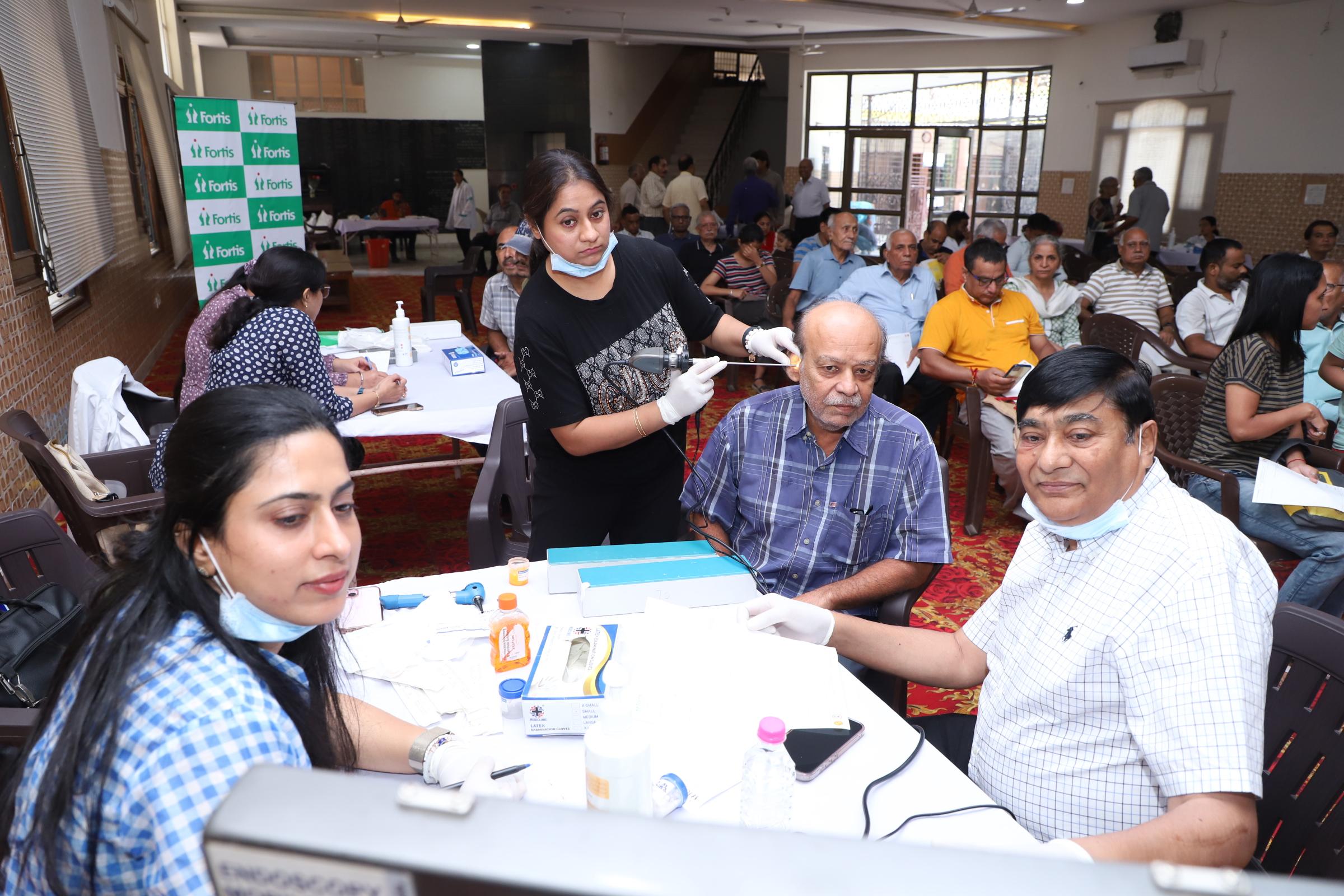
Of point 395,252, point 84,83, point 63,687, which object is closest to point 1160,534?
point 63,687

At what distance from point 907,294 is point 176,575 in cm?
483

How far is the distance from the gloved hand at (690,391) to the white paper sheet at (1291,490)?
1.76m

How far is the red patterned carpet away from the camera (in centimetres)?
358

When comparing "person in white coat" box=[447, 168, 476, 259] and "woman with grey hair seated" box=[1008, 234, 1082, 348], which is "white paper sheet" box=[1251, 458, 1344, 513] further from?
"person in white coat" box=[447, 168, 476, 259]

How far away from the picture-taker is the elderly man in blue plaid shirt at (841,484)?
2141 millimetres

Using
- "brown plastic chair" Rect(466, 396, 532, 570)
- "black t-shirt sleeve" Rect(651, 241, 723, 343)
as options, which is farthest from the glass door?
"black t-shirt sleeve" Rect(651, 241, 723, 343)

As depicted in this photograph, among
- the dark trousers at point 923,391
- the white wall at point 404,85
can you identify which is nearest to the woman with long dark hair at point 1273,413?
the dark trousers at point 923,391

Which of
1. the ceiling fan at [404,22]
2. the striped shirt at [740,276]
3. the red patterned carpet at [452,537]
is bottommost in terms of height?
the red patterned carpet at [452,537]

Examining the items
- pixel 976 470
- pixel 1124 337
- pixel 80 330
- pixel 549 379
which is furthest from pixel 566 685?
pixel 80 330

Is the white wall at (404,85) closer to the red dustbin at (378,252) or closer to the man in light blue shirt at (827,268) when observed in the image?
the red dustbin at (378,252)

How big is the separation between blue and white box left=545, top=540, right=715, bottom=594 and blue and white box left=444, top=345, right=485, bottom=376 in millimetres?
2162

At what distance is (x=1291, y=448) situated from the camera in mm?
3006

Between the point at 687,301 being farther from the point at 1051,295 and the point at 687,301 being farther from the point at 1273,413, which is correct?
the point at 1051,295

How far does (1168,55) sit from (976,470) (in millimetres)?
8563
